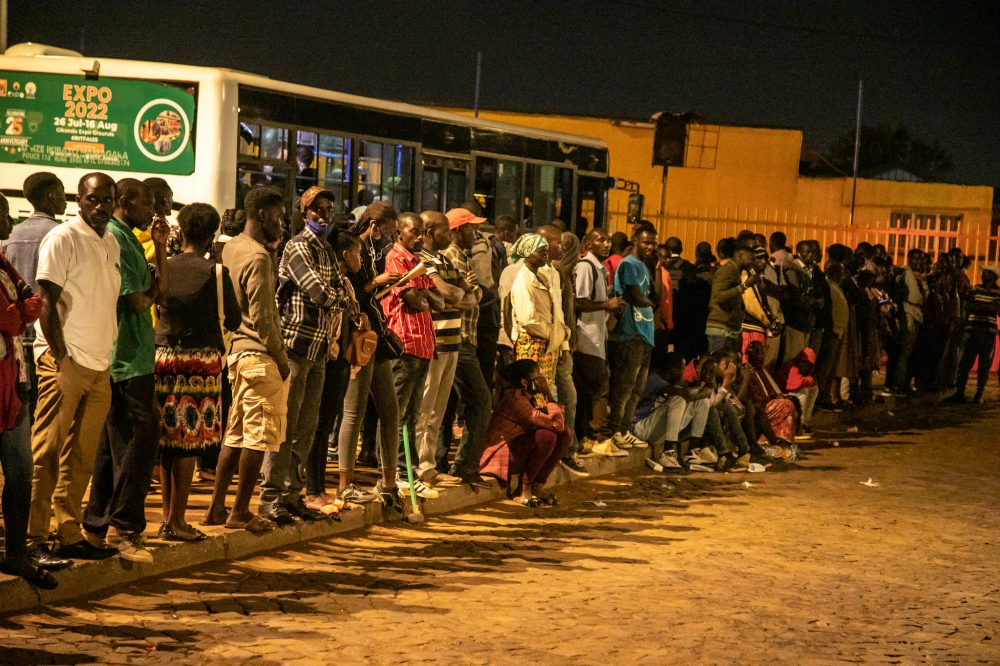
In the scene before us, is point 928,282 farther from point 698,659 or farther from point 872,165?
point 872,165

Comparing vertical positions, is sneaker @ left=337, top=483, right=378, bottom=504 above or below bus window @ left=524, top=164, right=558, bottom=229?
below

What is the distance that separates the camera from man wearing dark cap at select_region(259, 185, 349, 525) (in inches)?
316

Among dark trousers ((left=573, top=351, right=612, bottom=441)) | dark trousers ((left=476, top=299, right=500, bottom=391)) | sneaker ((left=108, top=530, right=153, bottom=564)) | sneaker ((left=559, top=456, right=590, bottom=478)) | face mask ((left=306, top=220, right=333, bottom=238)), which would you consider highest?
face mask ((left=306, top=220, right=333, bottom=238))

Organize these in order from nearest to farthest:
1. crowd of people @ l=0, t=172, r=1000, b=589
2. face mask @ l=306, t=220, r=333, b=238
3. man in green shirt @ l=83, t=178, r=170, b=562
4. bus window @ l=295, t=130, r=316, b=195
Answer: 1. crowd of people @ l=0, t=172, r=1000, b=589
2. man in green shirt @ l=83, t=178, r=170, b=562
3. face mask @ l=306, t=220, r=333, b=238
4. bus window @ l=295, t=130, r=316, b=195

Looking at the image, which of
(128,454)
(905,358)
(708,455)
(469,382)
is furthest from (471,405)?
(905,358)

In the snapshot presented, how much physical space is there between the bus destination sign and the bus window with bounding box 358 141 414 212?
8.78 feet

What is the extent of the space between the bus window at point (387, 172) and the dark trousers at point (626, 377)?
4322mm

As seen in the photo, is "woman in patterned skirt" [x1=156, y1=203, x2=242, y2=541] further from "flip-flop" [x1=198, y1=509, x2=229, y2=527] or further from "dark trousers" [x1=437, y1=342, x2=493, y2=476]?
"dark trousers" [x1=437, y1=342, x2=493, y2=476]

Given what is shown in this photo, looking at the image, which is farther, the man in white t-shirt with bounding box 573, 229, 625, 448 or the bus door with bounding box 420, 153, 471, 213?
the bus door with bounding box 420, 153, 471, 213

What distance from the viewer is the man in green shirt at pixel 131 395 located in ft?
22.7

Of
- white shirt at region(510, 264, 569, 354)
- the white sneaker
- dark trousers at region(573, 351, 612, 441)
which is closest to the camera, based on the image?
white shirt at region(510, 264, 569, 354)

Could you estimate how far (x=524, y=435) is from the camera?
10.5 m

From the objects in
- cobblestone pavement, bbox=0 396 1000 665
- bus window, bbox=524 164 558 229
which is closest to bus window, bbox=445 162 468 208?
bus window, bbox=524 164 558 229

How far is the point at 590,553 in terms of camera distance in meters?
8.61
